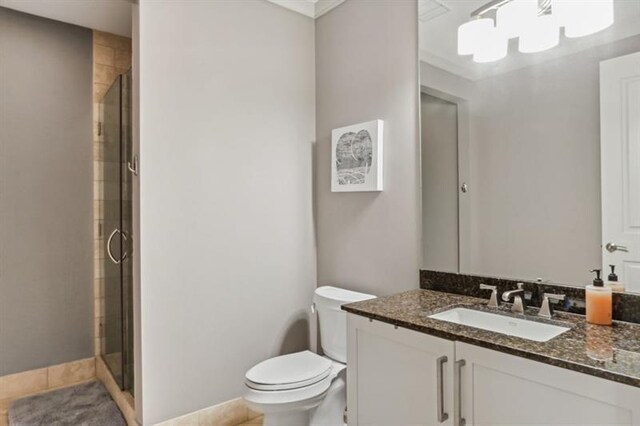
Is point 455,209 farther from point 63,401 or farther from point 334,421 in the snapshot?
point 63,401

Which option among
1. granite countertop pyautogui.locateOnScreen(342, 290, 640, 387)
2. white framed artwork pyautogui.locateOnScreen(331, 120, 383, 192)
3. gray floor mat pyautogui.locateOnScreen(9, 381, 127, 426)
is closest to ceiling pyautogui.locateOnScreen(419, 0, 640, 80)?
white framed artwork pyautogui.locateOnScreen(331, 120, 383, 192)

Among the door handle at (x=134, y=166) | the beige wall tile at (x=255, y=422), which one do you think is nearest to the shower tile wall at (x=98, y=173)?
the door handle at (x=134, y=166)

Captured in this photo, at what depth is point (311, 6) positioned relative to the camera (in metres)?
2.61

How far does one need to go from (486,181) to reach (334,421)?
1445 millimetres

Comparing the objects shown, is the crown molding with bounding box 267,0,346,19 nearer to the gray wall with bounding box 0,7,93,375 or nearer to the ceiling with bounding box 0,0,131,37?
the ceiling with bounding box 0,0,131,37

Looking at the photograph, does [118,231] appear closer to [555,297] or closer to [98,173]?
[98,173]

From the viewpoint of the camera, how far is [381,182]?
7.23ft

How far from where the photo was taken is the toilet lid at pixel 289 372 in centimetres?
181

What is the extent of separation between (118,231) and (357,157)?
1589 millimetres

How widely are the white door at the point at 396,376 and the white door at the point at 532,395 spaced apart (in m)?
0.06

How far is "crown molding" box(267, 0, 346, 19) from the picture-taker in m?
2.49

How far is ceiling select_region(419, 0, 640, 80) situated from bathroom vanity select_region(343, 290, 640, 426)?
1048 mm

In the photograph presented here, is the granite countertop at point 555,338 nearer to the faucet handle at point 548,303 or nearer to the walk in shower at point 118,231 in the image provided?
the faucet handle at point 548,303

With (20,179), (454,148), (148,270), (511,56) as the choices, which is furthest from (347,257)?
(20,179)
